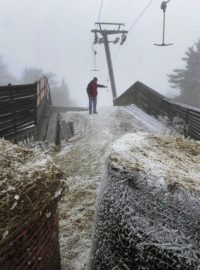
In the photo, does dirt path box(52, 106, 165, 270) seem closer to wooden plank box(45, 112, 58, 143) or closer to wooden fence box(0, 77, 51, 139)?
wooden plank box(45, 112, 58, 143)

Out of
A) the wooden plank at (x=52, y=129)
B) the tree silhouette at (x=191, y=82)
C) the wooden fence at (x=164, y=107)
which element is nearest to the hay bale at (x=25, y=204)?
the wooden fence at (x=164, y=107)

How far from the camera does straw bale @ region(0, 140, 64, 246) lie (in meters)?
3.32

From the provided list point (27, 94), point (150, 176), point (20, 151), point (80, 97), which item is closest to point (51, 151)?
point (27, 94)

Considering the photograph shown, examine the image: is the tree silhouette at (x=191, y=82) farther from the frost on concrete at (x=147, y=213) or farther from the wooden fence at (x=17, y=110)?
the frost on concrete at (x=147, y=213)

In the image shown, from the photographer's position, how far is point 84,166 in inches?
392

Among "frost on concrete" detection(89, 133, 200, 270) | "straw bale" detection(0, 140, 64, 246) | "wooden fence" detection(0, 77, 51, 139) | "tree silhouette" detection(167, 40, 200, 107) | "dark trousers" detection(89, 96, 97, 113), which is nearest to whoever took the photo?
"straw bale" detection(0, 140, 64, 246)

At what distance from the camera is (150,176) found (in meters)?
3.83

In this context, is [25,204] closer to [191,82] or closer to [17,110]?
[17,110]

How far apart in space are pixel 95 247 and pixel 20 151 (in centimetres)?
144

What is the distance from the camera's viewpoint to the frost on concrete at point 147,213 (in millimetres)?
3434

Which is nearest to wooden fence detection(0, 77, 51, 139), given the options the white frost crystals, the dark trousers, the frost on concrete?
the dark trousers

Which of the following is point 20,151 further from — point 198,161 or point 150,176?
point 198,161

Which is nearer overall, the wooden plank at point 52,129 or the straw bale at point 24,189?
the straw bale at point 24,189

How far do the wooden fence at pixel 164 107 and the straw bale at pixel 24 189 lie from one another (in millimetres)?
8616
